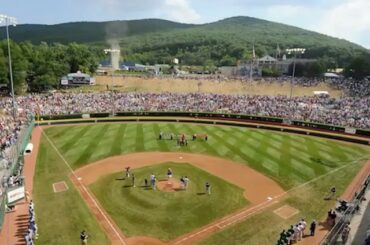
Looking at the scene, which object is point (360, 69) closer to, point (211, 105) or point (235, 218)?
point (211, 105)

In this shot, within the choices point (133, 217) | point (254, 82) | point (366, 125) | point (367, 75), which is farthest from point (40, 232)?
point (367, 75)

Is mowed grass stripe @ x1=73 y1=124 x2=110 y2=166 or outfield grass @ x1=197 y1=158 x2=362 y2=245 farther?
mowed grass stripe @ x1=73 y1=124 x2=110 y2=166

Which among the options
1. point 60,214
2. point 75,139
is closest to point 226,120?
point 75,139

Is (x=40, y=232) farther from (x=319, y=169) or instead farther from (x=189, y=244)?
(x=319, y=169)

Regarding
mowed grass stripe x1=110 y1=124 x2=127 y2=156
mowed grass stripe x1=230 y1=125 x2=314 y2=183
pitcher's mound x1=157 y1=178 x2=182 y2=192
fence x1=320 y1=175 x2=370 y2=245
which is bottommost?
mowed grass stripe x1=110 y1=124 x2=127 y2=156

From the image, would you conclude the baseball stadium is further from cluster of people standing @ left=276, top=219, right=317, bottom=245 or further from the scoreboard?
the scoreboard

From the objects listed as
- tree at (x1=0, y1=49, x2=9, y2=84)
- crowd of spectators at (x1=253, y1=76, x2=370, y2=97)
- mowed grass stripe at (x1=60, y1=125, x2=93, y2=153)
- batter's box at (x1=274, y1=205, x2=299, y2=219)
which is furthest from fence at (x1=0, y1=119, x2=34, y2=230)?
crowd of spectators at (x1=253, y1=76, x2=370, y2=97)

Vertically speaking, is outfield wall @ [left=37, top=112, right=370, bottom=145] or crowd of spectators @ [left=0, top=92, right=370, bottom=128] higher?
crowd of spectators @ [left=0, top=92, right=370, bottom=128]
